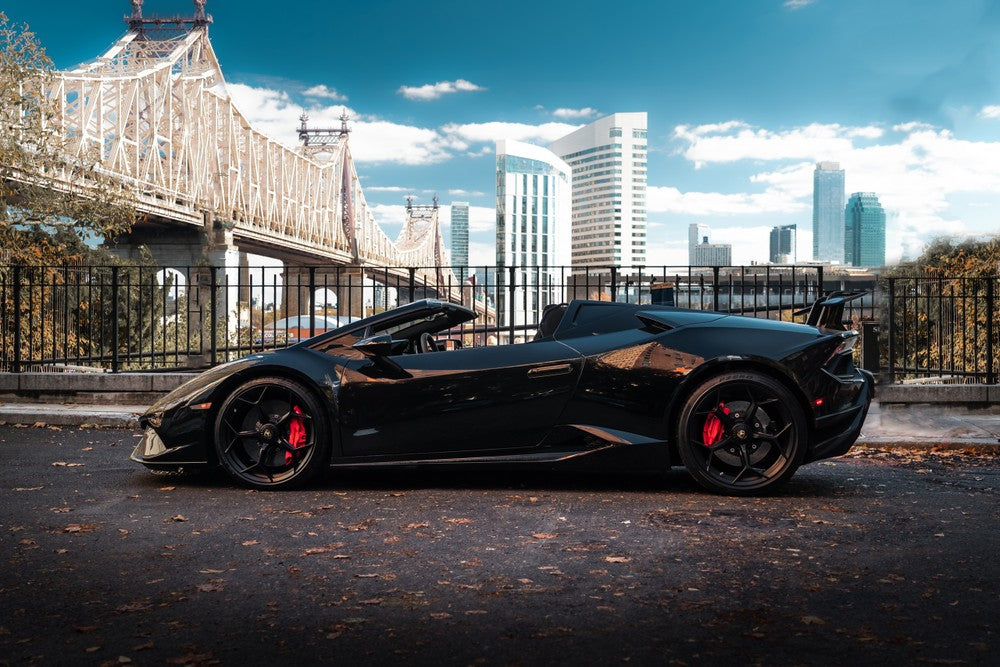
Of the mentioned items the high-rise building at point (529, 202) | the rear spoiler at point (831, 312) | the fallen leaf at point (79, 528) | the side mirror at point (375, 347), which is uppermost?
the high-rise building at point (529, 202)

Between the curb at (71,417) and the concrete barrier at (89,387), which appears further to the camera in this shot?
the concrete barrier at (89,387)

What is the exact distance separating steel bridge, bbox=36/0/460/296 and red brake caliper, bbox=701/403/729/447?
99.5 feet

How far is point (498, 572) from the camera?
3.36 meters

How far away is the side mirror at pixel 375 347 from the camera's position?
4922 millimetres

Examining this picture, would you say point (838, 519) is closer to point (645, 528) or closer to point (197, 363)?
point (645, 528)

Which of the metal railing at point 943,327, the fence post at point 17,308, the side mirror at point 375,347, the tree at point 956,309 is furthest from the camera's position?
the tree at point 956,309

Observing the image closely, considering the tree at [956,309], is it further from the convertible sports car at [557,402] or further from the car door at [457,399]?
the car door at [457,399]

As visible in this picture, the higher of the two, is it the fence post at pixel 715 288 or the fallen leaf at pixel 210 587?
the fence post at pixel 715 288

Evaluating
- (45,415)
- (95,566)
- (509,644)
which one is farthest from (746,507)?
(45,415)

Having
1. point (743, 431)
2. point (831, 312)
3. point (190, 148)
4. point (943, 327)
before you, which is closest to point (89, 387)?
point (743, 431)

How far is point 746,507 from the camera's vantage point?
457 centimetres

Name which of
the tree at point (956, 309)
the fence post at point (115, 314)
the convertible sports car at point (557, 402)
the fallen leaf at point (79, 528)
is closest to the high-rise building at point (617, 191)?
the tree at point (956, 309)

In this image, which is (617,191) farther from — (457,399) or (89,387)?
(457,399)

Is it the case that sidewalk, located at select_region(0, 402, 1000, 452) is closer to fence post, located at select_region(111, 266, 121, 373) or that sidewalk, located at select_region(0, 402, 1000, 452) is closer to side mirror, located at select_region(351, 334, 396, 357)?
fence post, located at select_region(111, 266, 121, 373)
